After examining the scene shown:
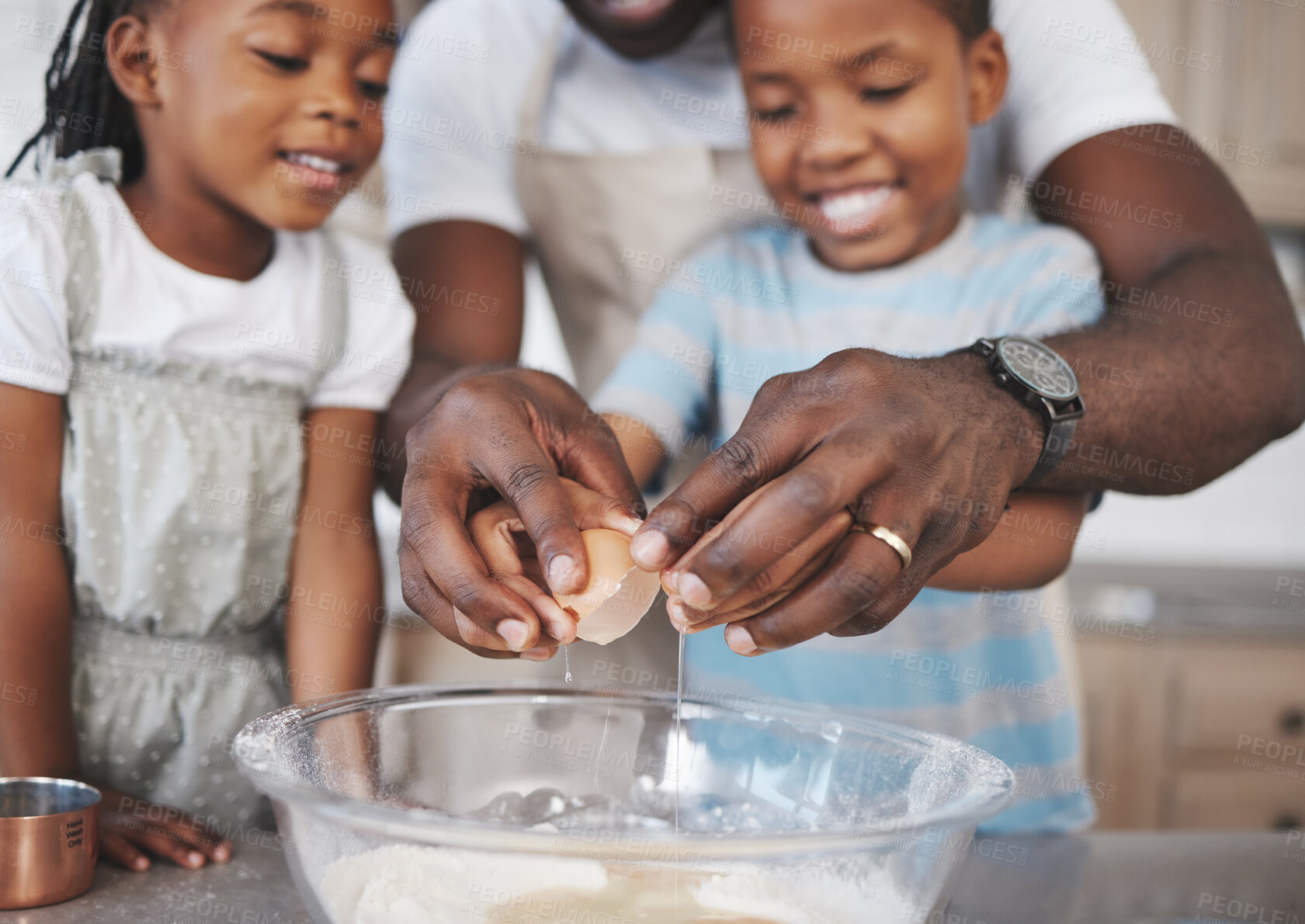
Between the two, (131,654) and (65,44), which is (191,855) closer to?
(131,654)

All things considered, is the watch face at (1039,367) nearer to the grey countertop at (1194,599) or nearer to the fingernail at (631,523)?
the fingernail at (631,523)

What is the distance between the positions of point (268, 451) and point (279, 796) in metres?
0.60

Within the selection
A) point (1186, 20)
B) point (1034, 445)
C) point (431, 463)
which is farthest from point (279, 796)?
point (1186, 20)

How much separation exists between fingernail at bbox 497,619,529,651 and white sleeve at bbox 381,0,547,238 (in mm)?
712

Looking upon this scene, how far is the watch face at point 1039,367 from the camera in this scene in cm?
72

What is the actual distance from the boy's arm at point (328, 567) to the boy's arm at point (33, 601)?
8.1 inches

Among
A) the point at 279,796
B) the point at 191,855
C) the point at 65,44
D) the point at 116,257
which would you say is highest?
the point at 65,44

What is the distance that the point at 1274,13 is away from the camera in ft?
8.21

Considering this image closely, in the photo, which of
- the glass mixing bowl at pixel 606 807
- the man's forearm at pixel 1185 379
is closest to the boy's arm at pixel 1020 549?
the man's forearm at pixel 1185 379

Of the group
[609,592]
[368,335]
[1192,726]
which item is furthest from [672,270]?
[1192,726]

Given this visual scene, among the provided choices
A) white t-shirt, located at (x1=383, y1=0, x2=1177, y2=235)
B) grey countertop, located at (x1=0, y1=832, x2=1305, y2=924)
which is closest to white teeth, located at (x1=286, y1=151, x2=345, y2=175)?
white t-shirt, located at (x1=383, y1=0, x2=1177, y2=235)

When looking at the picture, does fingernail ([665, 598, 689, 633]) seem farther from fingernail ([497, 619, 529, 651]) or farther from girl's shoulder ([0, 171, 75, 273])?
girl's shoulder ([0, 171, 75, 273])

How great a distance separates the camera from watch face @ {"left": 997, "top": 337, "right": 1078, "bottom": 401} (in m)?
0.72

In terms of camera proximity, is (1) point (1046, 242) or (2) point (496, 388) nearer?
(2) point (496, 388)
